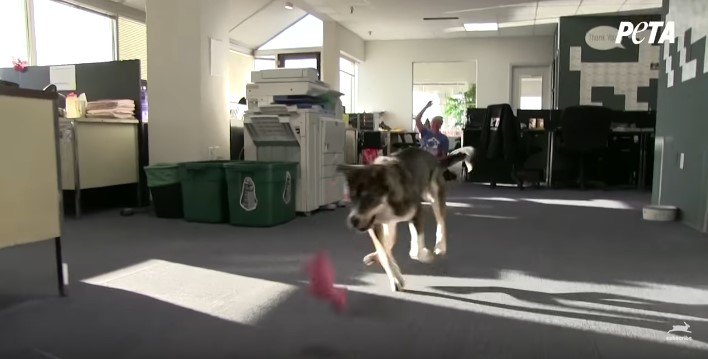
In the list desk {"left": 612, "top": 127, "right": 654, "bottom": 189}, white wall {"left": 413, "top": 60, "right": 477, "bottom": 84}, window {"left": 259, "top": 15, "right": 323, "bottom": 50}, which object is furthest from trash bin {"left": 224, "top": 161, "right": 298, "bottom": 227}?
white wall {"left": 413, "top": 60, "right": 477, "bottom": 84}

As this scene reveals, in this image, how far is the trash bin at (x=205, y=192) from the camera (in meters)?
4.32

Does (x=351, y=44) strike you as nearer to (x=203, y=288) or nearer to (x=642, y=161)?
(x=642, y=161)

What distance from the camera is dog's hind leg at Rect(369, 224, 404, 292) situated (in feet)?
7.47

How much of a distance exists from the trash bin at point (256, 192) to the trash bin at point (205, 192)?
11cm

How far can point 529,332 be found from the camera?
1.88 meters

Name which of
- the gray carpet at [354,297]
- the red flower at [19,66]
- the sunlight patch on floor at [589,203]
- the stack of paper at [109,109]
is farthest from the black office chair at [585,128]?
the red flower at [19,66]

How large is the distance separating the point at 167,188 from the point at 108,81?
60.5 inches

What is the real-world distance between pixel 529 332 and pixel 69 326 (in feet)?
5.53

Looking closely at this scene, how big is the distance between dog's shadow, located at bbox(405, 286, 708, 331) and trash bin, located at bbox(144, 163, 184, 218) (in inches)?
111

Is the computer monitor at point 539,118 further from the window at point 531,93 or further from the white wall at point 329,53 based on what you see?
the window at point 531,93

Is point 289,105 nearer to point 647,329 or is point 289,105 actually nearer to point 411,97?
point 647,329

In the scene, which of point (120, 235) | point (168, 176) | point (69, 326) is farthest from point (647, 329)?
point (168, 176)

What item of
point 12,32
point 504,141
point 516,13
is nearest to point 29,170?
point 12,32

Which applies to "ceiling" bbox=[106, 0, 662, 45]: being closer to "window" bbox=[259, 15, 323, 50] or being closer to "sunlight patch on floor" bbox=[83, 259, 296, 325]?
"window" bbox=[259, 15, 323, 50]
